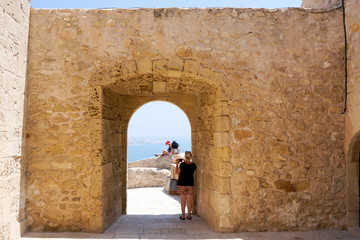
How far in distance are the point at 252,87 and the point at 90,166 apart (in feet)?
9.00

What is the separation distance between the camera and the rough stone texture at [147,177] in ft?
33.9

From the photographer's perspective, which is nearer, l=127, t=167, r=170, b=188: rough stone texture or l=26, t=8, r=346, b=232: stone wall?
l=26, t=8, r=346, b=232: stone wall

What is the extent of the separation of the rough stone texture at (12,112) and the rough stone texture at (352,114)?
4813 mm

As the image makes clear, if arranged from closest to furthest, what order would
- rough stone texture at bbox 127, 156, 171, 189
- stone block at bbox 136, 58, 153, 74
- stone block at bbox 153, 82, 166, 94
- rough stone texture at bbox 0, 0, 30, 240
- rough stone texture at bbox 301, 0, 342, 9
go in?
rough stone texture at bbox 0, 0, 30, 240, stone block at bbox 136, 58, 153, 74, rough stone texture at bbox 301, 0, 342, 9, stone block at bbox 153, 82, 166, 94, rough stone texture at bbox 127, 156, 171, 189

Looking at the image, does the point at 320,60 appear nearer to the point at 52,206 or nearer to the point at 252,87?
the point at 252,87

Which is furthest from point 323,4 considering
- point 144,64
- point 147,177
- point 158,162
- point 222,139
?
point 158,162

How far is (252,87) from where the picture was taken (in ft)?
13.3

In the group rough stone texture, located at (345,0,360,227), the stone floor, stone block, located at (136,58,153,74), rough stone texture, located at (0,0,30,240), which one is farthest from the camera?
stone block, located at (136,58,153,74)

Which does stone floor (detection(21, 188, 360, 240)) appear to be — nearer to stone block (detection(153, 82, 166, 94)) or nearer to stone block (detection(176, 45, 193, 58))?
stone block (detection(153, 82, 166, 94))

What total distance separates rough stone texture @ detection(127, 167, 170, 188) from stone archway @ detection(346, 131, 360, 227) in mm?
7127

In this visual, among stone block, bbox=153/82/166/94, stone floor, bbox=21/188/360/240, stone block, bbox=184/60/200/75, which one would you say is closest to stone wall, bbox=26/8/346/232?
stone block, bbox=184/60/200/75

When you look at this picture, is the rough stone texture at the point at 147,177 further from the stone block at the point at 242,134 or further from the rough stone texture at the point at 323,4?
the rough stone texture at the point at 323,4

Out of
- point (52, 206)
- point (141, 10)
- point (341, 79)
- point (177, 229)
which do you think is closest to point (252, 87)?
point (341, 79)

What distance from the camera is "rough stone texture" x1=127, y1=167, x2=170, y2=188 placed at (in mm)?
10320
